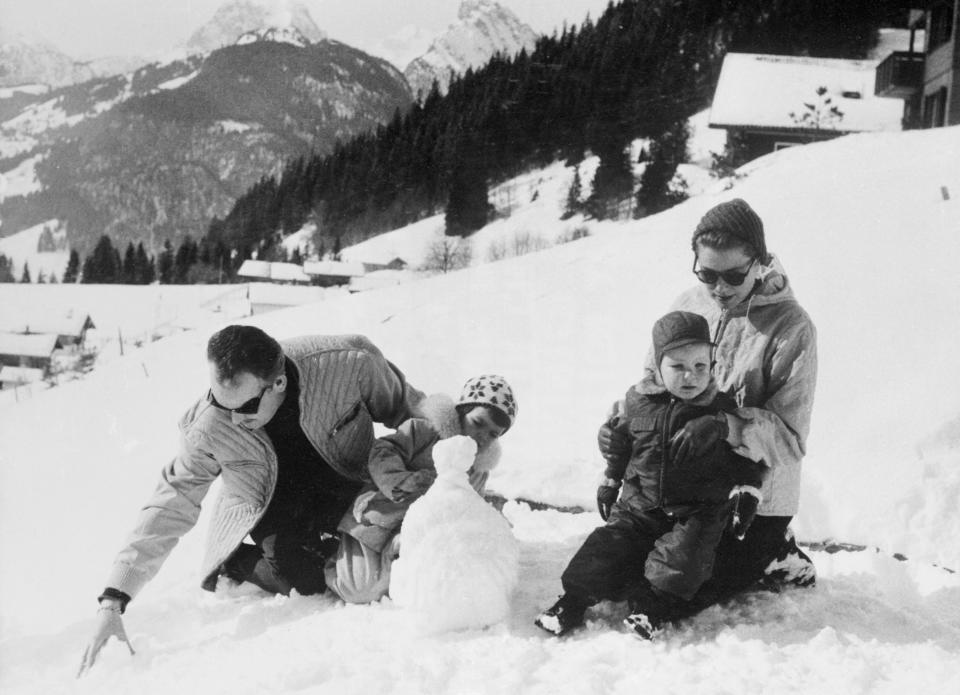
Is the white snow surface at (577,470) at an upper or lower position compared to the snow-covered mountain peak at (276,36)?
lower

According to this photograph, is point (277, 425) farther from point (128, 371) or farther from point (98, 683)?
point (128, 371)

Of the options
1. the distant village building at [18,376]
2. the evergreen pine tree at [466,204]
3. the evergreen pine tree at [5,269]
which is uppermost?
the evergreen pine tree at [466,204]

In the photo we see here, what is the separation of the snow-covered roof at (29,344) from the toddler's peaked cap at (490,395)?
305cm

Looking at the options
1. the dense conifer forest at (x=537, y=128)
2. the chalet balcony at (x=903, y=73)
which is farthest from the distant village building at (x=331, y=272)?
the chalet balcony at (x=903, y=73)

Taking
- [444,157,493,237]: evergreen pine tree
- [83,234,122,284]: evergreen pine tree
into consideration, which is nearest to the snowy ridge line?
[83,234,122,284]: evergreen pine tree

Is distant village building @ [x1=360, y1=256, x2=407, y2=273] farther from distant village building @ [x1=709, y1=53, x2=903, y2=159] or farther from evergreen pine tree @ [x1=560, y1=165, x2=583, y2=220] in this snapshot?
distant village building @ [x1=709, y1=53, x2=903, y2=159]

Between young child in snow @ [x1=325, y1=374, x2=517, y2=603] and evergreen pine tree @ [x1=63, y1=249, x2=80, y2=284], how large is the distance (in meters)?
4.39

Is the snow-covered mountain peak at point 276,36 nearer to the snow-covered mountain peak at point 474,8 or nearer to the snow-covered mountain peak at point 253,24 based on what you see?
the snow-covered mountain peak at point 253,24

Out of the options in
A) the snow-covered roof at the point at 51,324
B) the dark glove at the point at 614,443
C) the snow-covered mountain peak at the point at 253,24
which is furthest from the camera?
the snow-covered roof at the point at 51,324

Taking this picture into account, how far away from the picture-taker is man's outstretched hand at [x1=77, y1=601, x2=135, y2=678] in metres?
2.12

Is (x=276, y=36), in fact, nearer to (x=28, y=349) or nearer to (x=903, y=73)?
(x=28, y=349)

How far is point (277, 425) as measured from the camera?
253 cm

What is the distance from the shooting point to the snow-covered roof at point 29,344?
429 centimetres

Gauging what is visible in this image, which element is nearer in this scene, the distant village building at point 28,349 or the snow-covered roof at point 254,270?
the distant village building at point 28,349
